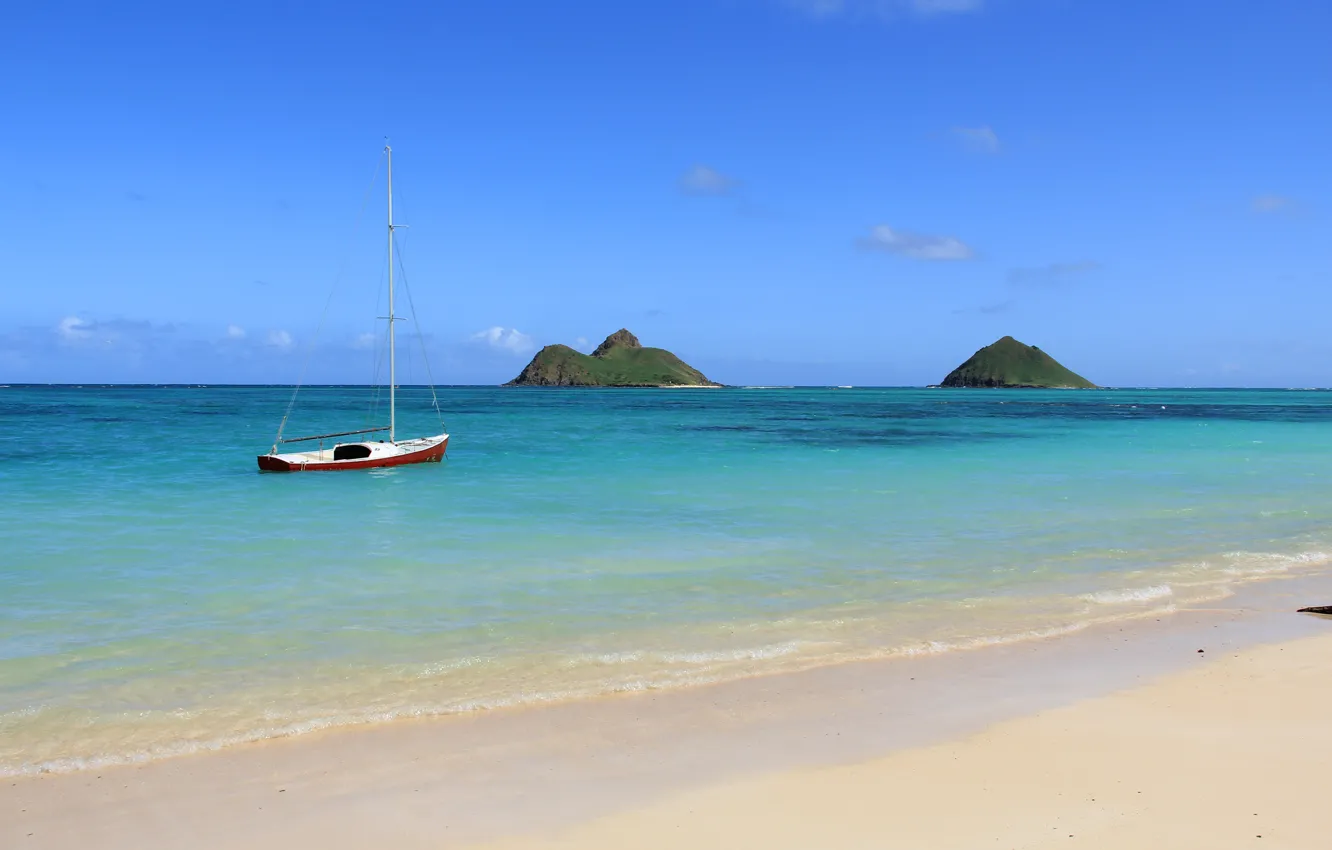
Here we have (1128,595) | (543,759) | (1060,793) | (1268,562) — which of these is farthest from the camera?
(1268,562)

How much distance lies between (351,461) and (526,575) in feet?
70.8

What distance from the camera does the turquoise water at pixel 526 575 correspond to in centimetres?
852

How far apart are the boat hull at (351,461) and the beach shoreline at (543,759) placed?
27394 millimetres

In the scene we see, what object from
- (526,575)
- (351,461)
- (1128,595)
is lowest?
(526,575)

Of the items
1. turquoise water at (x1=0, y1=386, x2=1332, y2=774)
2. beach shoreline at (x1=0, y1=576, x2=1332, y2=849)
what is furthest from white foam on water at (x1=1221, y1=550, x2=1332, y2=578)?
beach shoreline at (x1=0, y1=576, x2=1332, y2=849)

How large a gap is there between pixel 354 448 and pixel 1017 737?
30.9 m

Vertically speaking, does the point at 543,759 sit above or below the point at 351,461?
below

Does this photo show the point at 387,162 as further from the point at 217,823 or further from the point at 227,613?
the point at 217,823

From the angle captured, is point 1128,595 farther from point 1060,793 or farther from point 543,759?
point 543,759

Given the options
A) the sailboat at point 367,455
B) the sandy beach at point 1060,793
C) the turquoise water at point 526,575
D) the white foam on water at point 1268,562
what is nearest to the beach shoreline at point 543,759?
the sandy beach at point 1060,793

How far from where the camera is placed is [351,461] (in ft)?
109

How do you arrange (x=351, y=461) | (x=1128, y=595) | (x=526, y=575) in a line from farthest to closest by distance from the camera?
1. (x=351, y=461)
2. (x=526, y=575)
3. (x=1128, y=595)

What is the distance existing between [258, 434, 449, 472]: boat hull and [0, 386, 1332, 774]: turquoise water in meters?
0.55

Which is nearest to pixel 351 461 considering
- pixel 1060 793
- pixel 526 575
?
pixel 526 575
